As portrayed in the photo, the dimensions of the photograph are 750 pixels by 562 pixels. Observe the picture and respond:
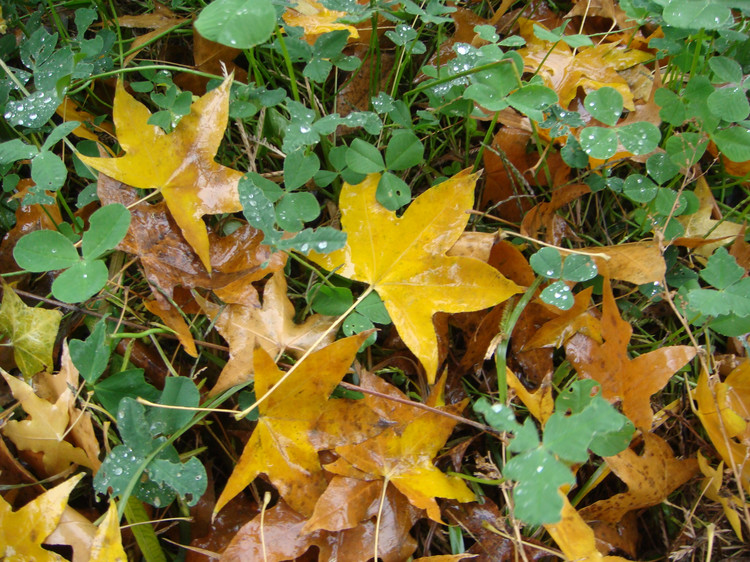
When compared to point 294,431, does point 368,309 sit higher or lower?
higher

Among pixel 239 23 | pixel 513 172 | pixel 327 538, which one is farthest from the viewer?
pixel 513 172

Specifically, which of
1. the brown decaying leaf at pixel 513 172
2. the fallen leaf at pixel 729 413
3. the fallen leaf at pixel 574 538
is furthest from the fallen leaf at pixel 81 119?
the fallen leaf at pixel 729 413

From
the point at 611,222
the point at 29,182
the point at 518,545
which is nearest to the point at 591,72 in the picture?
the point at 611,222

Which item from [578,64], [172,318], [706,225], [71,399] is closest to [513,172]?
[578,64]

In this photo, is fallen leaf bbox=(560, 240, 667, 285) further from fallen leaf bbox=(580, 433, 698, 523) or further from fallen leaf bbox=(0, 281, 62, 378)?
fallen leaf bbox=(0, 281, 62, 378)

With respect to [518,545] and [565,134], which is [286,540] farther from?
[565,134]

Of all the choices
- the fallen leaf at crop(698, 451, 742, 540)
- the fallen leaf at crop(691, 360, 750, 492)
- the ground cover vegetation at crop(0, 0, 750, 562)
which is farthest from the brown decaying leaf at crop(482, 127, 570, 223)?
the fallen leaf at crop(698, 451, 742, 540)

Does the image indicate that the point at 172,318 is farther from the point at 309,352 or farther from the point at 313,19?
the point at 313,19
